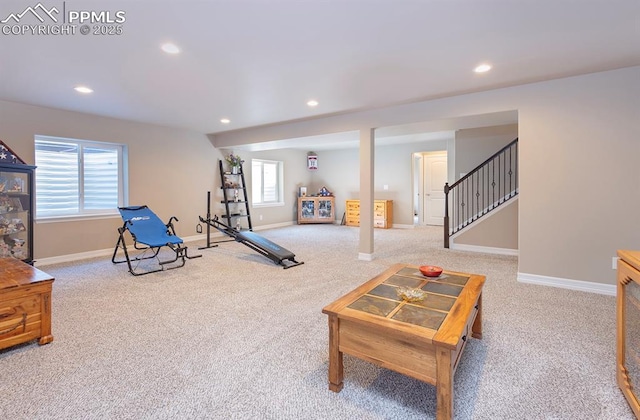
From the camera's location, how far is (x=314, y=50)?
2619mm

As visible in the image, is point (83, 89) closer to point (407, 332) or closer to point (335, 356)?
point (335, 356)

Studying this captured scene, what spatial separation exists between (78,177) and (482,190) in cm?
705

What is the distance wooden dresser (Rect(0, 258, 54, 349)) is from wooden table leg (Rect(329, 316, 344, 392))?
6.86 ft

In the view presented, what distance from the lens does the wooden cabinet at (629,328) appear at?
1471 millimetres

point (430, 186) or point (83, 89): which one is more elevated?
point (83, 89)

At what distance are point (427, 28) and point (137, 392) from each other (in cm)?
303

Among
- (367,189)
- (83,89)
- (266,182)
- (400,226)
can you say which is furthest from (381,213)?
(83,89)

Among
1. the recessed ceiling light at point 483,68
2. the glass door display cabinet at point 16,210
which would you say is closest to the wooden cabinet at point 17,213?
the glass door display cabinet at point 16,210

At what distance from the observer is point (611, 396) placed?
1624 millimetres

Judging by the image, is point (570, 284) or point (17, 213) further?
point (17, 213)

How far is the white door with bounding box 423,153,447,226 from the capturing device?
893 centimetres

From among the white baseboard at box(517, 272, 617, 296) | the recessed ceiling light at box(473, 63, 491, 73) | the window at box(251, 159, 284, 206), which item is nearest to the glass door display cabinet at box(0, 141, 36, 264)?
the window at box(251, 159, 284, 206)

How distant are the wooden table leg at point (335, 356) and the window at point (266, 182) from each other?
6629 mm

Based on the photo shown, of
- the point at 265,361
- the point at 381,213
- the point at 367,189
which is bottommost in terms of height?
the point at 265,361
